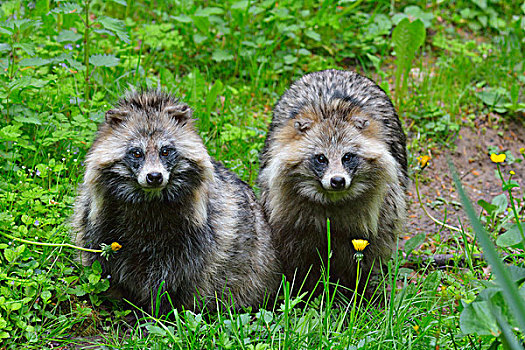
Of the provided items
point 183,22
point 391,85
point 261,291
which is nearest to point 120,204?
point 261,291

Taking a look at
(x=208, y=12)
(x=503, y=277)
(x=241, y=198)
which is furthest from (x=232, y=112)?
(x=503, y=277)

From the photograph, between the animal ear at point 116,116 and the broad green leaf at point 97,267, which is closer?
the animal ear at point 116,116

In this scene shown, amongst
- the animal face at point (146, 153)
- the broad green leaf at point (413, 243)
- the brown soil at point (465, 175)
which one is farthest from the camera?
the brown soil at point (465, 175)

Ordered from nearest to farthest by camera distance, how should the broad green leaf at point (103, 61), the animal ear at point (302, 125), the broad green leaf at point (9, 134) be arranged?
1. the animal ear at point (302, 125)
2. the broad green leaf at point (9, 134)
3. the broad green leaf at point (103, 61)

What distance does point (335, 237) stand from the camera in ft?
14.0

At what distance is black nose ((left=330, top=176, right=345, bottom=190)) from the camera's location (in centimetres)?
382

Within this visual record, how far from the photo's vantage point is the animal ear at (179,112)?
3.74m

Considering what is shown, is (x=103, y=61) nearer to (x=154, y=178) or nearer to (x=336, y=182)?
(x=154, y=178)

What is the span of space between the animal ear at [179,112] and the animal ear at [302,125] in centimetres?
72

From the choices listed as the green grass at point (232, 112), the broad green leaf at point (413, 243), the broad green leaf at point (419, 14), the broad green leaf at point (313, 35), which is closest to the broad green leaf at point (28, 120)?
the green grass at point (232, 112)

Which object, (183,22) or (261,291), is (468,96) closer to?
(183,22)

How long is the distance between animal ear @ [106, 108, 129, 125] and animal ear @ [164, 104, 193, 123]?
0.23 metres

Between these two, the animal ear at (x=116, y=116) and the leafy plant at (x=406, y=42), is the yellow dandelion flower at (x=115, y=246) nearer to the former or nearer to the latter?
the animal ear at (x=116, y=116)

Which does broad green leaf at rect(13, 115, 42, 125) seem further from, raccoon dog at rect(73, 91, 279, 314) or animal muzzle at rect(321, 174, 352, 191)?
animal muzzle at rect(321, 174, 352, 191)
